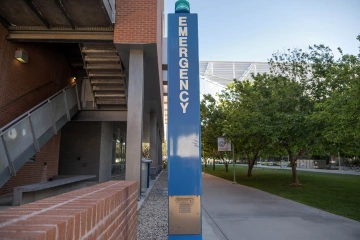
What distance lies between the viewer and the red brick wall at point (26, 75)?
8.55m

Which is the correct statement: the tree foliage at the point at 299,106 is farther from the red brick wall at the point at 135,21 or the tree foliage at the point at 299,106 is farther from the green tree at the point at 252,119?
the red brick wall at the point at 135,21

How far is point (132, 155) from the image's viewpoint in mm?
7934

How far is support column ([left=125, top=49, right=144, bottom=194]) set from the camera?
25.8ft

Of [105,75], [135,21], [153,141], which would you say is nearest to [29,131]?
[105,75]

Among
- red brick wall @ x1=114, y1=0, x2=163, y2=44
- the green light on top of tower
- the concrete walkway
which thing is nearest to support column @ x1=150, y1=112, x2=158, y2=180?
the concrete walkway

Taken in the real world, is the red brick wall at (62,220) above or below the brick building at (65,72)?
below

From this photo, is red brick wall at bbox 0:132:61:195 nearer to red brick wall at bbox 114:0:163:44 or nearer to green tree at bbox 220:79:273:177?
red brick wall at bbox 114:0:163:44

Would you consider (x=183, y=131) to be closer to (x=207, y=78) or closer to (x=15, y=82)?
(x=15, y=82)

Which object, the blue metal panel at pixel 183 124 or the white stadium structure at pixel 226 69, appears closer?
the blue metal panel at pixel 183 124

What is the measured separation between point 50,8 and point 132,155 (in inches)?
186

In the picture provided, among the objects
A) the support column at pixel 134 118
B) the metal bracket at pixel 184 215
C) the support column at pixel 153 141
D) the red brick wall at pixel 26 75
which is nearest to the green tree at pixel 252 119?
the support column at pixel 153 141

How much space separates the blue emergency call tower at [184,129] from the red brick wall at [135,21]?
4.06 metres

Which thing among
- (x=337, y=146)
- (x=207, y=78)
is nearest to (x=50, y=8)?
(x=337, y=146)

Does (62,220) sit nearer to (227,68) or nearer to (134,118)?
(134,118)
